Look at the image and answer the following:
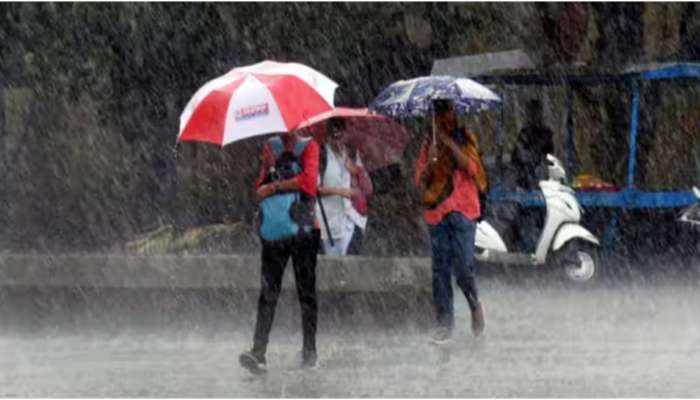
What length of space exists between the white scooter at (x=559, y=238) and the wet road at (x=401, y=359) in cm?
181

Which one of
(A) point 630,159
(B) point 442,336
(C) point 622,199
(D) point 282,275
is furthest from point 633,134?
(D) point 282,275

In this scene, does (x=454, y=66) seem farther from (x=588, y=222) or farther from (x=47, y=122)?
(x=47, y=122)

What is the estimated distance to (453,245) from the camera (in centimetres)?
1030

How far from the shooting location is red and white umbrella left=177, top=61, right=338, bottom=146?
9.16 m

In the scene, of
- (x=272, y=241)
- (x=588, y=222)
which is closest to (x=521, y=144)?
(x=588, y=222)

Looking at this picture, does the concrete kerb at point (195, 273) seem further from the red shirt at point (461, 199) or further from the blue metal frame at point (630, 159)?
the blue metal frame at point (630, 159)

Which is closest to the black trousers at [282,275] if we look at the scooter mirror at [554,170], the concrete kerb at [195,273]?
the concrete kerb at [195,273]

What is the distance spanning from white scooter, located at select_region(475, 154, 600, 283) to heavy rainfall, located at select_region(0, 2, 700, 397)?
0.03 meters

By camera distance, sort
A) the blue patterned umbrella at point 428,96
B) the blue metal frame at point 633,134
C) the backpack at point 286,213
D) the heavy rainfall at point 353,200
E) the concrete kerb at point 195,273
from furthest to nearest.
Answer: the blue metal frame at point 633,134, the concrete kerb at point 195,273, the blue patterned umbrella at point 428,96, the heavy rainfall at point 353,200, the backpack at point 286,213

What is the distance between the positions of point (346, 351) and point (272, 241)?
1.55 metres

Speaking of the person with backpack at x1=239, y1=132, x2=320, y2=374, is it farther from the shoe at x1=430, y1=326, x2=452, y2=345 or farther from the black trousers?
the shoe at x1=430, y1=326, x2=452, y2=345

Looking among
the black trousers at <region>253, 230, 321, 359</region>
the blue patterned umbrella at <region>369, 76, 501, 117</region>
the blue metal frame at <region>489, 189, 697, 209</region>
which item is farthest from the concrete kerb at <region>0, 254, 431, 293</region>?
the blue metal frame at <region>489, 189, 697, 209</region>

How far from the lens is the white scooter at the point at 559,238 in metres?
14.6

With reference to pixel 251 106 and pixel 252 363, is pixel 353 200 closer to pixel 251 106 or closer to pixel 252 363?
pixel 251 106
